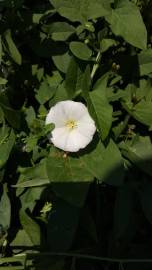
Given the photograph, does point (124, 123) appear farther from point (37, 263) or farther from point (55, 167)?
point (37, 263)

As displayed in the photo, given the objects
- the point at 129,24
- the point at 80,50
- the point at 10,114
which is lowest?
the point at 10,114

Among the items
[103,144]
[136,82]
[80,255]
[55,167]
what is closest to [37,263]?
[80,255]

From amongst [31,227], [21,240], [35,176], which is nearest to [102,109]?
[35,176]

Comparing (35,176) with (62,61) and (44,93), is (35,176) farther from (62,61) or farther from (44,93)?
(62,61)

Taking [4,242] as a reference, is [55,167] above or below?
above

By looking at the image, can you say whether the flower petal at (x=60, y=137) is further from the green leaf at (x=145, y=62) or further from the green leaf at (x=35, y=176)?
the green leaf at (x=145, y=62)

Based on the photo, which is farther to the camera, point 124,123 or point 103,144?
point 124,123

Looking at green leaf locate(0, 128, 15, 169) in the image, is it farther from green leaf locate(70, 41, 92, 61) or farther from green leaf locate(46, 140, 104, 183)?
green leaf locate(70, 41, 92, 61)
